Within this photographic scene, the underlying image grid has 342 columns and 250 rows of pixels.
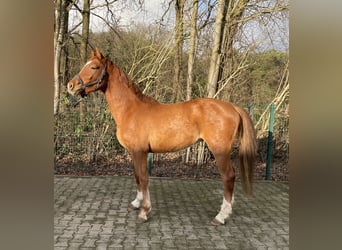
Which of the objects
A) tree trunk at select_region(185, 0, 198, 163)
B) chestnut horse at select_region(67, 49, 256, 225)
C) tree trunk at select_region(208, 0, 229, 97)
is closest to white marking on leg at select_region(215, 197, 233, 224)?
chestnut horse at select_region(67, 49, 256, 225)

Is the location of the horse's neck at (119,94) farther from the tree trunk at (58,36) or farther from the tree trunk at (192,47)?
the tree trunk at (192,47)

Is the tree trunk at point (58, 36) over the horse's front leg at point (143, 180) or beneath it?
over

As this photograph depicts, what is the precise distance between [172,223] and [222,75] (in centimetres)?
430

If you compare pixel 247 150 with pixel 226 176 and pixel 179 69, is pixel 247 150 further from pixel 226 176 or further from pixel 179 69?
pixel 179 69

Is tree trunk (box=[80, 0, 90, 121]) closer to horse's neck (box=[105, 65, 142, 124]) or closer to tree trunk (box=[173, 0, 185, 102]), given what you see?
tree trunk (box=[173, 0, 185, 102])

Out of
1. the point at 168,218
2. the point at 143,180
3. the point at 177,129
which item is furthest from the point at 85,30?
the point at 168,218

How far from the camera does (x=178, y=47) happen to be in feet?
24.4

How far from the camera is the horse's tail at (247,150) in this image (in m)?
3.84

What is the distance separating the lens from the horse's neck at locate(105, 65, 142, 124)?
396cm

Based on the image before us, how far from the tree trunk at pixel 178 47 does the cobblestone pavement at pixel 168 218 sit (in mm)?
2357

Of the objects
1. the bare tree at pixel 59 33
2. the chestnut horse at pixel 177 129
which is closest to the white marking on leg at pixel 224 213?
the chestnut horse at pixel 177 129

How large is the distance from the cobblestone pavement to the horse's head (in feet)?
4.81

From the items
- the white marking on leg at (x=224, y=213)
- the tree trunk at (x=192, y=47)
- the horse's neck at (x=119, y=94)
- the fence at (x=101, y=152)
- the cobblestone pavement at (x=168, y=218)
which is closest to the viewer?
the cobblestone pavement at (x=168, y=218)

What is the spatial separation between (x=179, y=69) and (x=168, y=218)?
4343 millimetres
